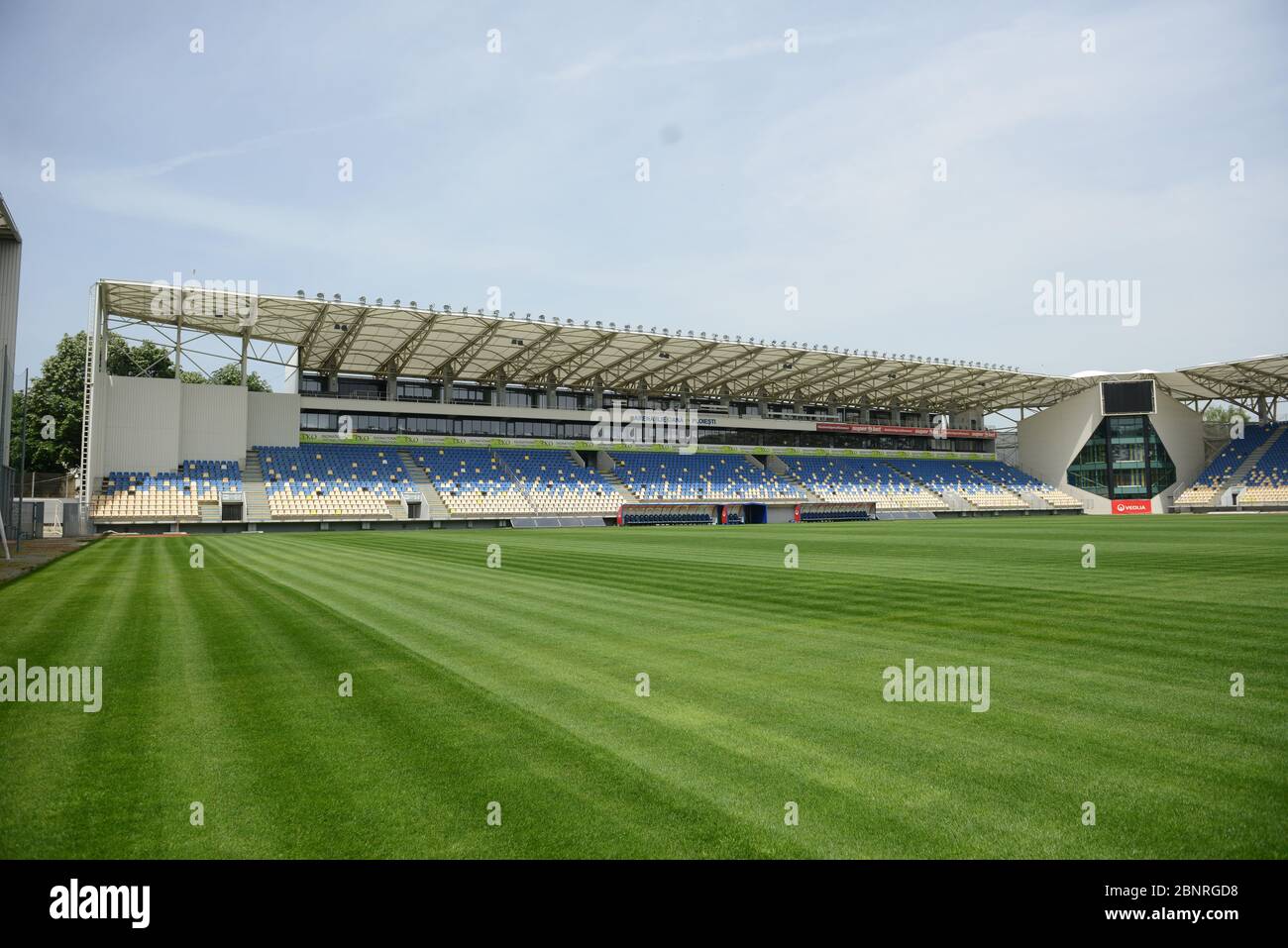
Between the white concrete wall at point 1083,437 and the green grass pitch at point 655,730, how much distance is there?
74.4m

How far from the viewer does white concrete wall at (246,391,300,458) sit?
5750 cm

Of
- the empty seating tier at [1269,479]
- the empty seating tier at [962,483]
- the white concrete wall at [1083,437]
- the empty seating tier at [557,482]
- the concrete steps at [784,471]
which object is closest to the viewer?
the empty seating tier at [557,482]

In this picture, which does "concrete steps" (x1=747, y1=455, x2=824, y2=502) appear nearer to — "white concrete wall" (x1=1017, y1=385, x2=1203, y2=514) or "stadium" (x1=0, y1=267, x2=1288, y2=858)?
Answer: "white concrete wall" (x1=1017, y1=385, x2=1203, y2=514)

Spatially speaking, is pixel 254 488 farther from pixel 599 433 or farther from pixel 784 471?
pixel 784 471

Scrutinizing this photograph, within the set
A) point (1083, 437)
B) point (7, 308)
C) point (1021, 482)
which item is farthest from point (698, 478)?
point (7, 308)

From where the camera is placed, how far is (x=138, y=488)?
1895 inches

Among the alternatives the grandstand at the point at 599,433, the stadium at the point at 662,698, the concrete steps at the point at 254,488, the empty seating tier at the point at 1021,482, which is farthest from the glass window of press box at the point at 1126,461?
the concrete steps at the point at 254,488

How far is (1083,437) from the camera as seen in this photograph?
259 feet

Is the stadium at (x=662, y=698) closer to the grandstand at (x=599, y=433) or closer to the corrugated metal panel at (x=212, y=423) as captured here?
the grandstand at (x=599, y=433)

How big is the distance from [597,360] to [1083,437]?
55.0 m

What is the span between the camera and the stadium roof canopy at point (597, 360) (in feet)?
161

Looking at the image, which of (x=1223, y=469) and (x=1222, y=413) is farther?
(x=1222, y=413)
